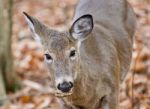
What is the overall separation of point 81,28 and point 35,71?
4.44 meters

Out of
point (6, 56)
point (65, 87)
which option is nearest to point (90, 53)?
point (65, 87)

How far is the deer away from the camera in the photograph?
632 centimetres

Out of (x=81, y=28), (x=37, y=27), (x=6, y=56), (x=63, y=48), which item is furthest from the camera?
(x=6, y=56)

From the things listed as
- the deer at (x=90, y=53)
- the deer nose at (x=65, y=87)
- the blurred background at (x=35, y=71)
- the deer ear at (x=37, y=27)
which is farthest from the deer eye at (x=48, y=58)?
the blurred background at (x=35, y=71)

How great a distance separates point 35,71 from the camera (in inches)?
428

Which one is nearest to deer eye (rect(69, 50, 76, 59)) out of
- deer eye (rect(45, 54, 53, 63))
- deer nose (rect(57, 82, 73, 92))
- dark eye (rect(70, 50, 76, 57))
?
dark eye (rect(70, 50, 76, 57))

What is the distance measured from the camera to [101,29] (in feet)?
24.5

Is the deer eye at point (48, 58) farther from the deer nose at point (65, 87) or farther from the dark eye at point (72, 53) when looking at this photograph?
the deer nose at point (65, 87)

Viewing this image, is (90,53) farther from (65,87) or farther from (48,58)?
(65,87)

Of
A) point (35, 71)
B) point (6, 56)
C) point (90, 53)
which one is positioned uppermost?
A: point (90, 53)

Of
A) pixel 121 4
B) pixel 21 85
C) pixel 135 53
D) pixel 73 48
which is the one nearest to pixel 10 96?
pixel 21 85

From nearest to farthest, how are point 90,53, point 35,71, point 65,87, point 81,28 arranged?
→ point 65,87
point 81,28
point 90,53
point 35,71

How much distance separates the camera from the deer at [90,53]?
6.32 meters

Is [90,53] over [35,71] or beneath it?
over
